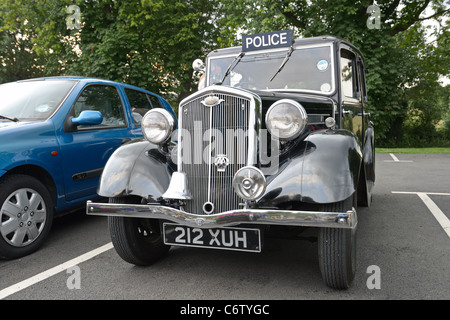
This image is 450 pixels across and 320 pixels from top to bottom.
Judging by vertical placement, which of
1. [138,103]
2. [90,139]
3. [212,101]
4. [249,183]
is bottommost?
[249,183]

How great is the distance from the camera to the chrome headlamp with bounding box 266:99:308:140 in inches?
106

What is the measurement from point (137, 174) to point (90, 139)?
174cm

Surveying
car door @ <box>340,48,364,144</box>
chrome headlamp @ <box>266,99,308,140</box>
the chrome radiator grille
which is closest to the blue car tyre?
the chrome radiator grille

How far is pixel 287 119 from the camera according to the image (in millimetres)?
2725

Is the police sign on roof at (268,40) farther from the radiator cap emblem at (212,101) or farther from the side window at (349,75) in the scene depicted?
the radiator cap emblem at (212,101)

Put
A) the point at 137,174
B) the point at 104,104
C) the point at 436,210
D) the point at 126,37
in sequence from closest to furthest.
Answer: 1. the point at 137,174
2. the point at 104,104
3. the point at 436,210
4. the point at 126,37

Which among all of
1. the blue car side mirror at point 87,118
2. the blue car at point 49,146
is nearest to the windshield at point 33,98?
the blue car at point 49,146

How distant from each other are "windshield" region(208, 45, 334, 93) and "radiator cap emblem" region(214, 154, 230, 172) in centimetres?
141

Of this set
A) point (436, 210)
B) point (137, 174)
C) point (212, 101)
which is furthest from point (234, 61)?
point (436, 210)

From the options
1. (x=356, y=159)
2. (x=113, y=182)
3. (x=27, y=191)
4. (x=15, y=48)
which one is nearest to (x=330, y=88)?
(x=356, y=159)

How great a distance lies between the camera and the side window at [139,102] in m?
5.32

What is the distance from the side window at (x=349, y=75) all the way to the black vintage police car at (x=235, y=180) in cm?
82

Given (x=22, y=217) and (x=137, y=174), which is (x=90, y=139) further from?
(x=137, y=174)

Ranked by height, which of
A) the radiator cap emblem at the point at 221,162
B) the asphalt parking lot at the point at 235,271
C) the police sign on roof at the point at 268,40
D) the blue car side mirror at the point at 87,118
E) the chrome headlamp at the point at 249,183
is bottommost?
the asphalt parking lot at the point at 235,271
